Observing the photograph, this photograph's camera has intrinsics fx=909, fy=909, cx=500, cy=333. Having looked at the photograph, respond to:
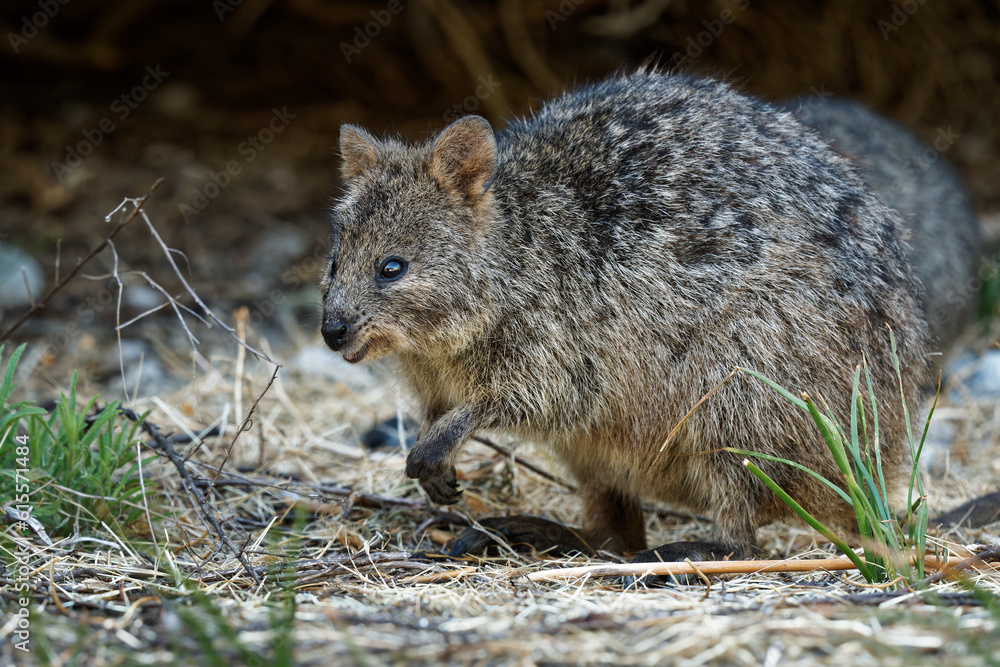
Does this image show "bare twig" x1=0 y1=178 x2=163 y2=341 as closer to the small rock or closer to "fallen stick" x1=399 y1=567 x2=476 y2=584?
"fallen stick" x1=399 y1=567 x2=476 y2=584

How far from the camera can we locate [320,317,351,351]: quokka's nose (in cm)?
389

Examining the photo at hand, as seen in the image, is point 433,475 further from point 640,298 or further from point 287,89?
point 287,89

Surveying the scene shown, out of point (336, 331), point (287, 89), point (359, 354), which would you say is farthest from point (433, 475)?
point (287, 89)

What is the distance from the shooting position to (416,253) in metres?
4.08

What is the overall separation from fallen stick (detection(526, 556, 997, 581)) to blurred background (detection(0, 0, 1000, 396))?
4.67 m

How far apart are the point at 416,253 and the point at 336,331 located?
0.51 m

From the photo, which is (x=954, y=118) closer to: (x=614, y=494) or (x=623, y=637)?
(x=614, y=494)

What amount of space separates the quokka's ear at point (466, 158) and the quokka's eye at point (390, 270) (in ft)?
1.50

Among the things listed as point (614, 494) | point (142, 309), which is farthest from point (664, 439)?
point (142, 309)

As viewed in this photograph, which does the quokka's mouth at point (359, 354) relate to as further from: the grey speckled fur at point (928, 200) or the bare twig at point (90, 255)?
the grey speckled fur at point (928, 200)

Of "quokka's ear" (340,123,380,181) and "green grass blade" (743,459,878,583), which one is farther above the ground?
"quokka's ear" (340,123,380,181)

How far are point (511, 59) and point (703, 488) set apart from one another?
18.4 ft

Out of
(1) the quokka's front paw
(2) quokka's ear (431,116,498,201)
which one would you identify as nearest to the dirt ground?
(1) the quokka's front paw

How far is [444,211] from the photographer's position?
4172mm
